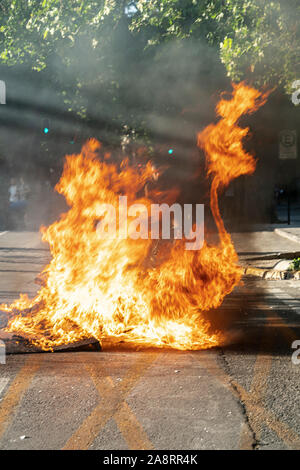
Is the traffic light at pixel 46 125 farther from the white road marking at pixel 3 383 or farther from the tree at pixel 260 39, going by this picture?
the white road marking at pixel 3 383

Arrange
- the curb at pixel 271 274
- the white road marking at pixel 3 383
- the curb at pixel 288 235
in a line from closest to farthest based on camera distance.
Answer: the white road marking at pixel 3 383
the curb at pixel 271 274
the curb at pixel 288 235

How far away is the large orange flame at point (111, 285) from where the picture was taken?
20.8 feet

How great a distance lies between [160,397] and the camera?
14.6 feet

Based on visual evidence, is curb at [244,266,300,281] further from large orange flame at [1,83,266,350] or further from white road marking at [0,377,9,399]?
white road marking at [0,377,9,399]

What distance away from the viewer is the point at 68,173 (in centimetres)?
787

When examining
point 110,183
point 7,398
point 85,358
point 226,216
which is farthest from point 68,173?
point 226,216

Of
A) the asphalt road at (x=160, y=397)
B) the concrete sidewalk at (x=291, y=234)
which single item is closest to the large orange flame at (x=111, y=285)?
the asphalt road at (x=160, y=397)

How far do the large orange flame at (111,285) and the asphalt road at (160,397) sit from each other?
46cm

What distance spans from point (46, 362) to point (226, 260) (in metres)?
4.20

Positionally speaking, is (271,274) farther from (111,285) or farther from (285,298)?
(111,285)

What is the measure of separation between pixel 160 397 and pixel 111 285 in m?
2.54

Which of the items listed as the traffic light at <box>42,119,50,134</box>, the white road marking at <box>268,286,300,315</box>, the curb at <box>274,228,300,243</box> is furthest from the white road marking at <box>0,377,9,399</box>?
the traffic light at <box>42,119,50,134</box>

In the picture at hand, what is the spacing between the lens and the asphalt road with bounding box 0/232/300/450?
3.67m

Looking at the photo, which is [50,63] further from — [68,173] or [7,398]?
[7,398]
